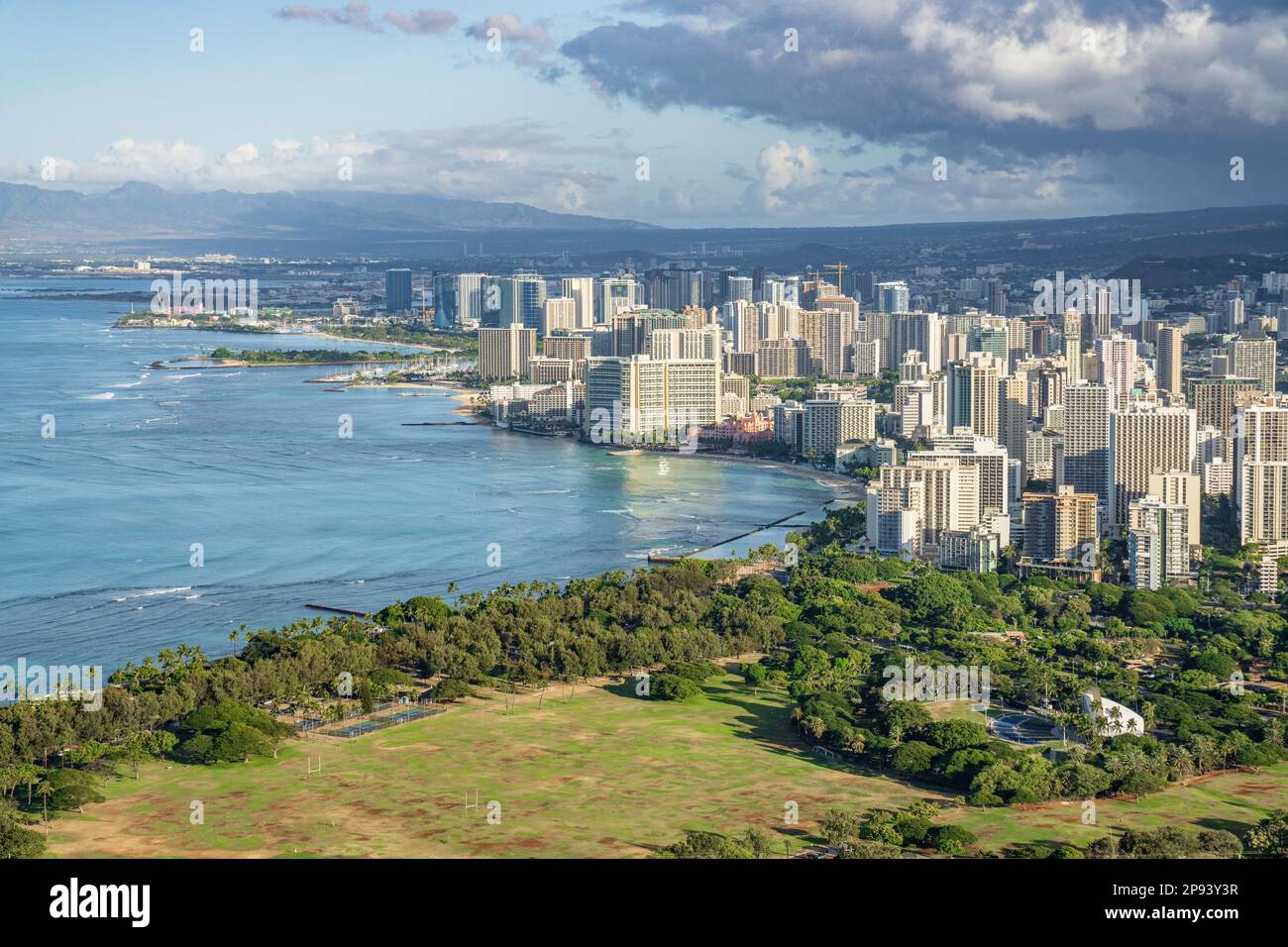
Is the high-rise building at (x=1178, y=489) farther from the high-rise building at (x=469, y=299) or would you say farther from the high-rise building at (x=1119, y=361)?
the high-rise building at (x=469, y=299)

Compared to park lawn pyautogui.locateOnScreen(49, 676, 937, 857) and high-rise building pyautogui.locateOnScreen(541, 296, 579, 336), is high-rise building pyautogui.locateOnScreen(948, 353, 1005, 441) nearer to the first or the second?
park lawn pyautogui.locateOnScreen(49, 676, 937, 857)

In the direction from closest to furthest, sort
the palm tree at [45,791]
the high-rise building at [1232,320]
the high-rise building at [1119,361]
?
the palm tree at [45,791] < the high-rise building at [1119,361] < the high-rise building at [1232,320]

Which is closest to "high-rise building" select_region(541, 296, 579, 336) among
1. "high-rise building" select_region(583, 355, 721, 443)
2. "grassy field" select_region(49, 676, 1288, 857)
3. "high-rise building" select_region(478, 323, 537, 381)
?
"high-rise building" select_region(478, 323, 537, 381)

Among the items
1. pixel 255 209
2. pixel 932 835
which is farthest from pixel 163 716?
pixel 255 209

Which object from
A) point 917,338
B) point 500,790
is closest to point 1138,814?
point 500,790

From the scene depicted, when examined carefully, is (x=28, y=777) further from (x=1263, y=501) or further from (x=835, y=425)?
(x=835, y=425)

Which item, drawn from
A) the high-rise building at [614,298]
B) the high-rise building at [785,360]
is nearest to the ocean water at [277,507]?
the high-rise building at [785,360]

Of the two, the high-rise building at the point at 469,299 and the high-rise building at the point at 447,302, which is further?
the high-rise building at the point at 469,299
